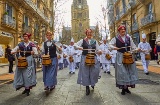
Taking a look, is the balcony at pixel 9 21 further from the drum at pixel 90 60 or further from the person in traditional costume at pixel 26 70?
the drum at pixel 90 60

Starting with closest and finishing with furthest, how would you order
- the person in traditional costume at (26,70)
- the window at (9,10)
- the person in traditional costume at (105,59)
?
the person in traditional costume at (26,70), the person in traditional costume at (105,59), the window at (9,10)

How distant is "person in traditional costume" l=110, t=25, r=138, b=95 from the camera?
6.25 m

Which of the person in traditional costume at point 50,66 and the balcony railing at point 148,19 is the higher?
the balcony railing at point 148,19

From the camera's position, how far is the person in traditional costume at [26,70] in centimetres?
648

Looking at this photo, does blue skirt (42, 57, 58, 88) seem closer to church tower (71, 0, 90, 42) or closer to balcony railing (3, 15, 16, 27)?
balcony railing (3, 15, 16, 27)

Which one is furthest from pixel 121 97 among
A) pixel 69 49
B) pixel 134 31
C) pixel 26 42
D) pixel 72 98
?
pixel 134 31

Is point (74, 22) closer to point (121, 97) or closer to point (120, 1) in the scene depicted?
point (120, 1)

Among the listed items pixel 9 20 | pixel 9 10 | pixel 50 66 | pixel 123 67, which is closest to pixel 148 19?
pixel 9 20

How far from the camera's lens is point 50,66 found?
6.84 m

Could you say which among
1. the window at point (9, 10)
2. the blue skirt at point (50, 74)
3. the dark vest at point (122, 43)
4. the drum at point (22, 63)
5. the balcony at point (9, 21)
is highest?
the window at point (9, 10)

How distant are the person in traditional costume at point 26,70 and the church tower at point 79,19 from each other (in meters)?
108

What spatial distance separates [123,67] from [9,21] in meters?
20.3

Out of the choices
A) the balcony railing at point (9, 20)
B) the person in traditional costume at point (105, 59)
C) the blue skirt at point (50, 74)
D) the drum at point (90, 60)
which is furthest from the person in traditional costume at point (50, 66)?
the balcony railing at point (9, 20)

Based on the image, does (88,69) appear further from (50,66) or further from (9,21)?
(9,21)
